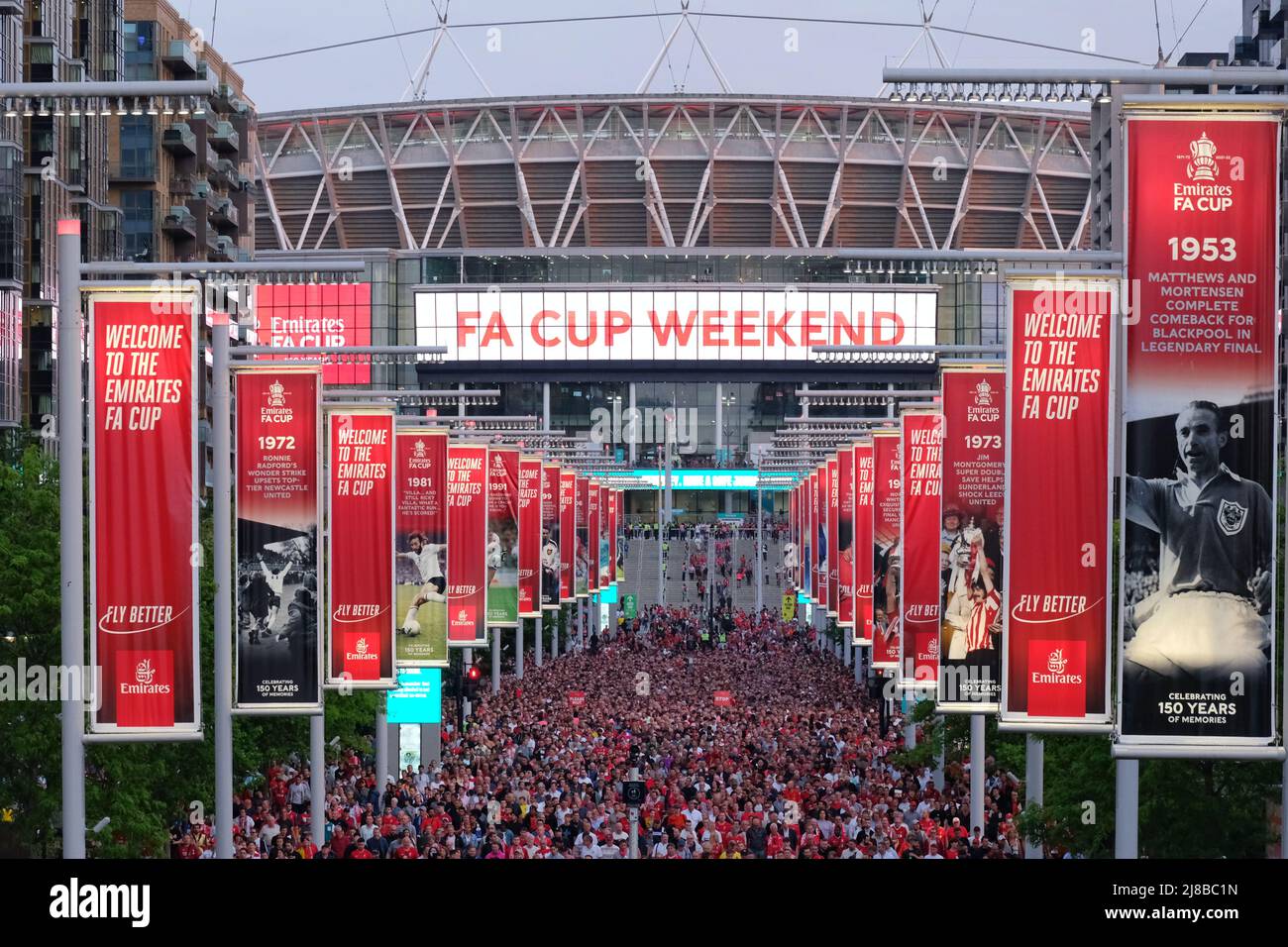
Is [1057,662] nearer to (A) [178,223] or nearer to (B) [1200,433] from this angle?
(B) [1200,433]

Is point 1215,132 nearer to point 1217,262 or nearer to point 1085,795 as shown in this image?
point 1217,262

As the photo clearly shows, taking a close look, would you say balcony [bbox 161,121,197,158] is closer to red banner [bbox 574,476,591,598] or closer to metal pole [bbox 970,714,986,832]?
red banner [bbox 574,476,591,598]

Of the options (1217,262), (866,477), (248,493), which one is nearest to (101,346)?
(248,493)

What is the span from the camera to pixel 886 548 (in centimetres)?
3400

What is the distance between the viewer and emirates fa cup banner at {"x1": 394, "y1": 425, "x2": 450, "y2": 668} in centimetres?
3183

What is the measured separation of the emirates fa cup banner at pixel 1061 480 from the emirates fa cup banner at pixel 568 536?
42.9m

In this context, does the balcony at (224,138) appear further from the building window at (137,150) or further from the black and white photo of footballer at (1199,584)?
the black and white photo of footballer at (1199,584)

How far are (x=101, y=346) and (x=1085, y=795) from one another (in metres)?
12.9

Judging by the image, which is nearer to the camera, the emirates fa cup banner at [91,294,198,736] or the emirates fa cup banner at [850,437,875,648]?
the emirates fa cup banner at [91,294,198,736]

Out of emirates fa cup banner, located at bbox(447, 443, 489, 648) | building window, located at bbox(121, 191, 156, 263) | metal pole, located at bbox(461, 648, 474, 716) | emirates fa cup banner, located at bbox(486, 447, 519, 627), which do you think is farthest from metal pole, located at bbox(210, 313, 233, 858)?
building window, located at bbox(121, 191, 156, 263)

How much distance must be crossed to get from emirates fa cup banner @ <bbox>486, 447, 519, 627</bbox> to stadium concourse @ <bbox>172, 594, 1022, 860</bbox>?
2.99 meters

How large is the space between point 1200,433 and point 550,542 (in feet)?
139

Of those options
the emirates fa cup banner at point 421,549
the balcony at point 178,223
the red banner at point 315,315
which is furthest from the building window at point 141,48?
the emirates fa cup banner at point 421,549

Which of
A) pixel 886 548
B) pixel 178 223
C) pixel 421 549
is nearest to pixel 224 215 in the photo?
pixel 178 223
